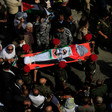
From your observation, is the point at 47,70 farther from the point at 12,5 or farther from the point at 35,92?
the point at 12,5

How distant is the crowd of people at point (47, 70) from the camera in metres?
5.12

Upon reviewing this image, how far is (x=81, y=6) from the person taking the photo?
965 centimetres

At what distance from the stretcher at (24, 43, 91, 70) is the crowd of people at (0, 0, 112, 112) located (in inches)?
9.1

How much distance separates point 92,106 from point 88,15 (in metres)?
5.93

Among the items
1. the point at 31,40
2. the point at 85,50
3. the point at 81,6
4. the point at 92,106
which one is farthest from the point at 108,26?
the point at 92,106

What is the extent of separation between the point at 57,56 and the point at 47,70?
1.21 metres

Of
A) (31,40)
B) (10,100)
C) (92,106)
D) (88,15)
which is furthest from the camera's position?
(88,15)

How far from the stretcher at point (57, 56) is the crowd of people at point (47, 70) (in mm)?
230

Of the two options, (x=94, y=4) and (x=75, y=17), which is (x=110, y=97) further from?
(x=94, y=4)

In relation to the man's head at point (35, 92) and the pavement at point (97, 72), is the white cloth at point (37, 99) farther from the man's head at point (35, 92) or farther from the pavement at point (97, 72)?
the pavement at point (97, 72)

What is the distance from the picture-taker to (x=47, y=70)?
7.23 metres

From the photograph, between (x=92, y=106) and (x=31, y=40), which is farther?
(x=31, y=40)

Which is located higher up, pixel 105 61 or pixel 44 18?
pixel 44 18

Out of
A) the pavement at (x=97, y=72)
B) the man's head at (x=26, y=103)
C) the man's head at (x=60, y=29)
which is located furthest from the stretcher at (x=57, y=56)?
the man's head at (x=26, y=103)
